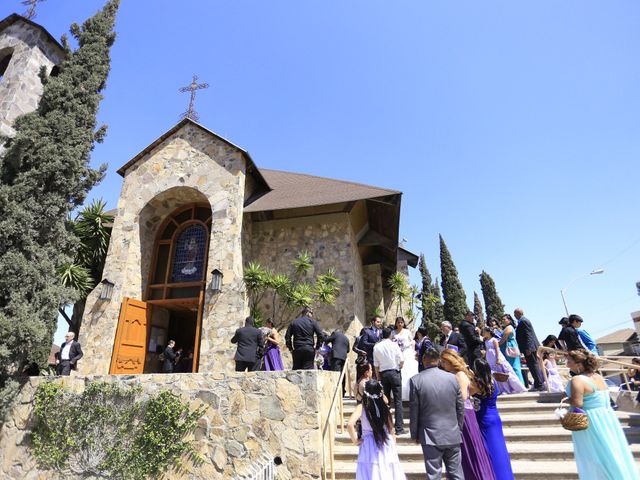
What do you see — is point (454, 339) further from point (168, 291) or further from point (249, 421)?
point (168, 291)

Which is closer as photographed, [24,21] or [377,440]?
A: [377,440]

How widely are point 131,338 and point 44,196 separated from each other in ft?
16.2

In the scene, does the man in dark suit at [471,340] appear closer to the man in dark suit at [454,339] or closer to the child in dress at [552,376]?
the man in dark suit at [454,339]

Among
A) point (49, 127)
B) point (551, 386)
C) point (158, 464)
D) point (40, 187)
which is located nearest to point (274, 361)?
point (158, 464)

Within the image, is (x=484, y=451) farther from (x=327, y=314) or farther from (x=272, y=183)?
(x=272, y=183)

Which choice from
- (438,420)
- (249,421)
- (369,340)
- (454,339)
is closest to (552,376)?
(454,339)

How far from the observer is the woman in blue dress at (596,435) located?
3676mm

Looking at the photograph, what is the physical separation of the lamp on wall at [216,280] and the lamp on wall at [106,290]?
3.39 m

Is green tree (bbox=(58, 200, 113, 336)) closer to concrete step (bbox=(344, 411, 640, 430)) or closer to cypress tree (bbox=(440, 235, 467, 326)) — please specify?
concrete step (bbox=(344, 411, 640, 430))

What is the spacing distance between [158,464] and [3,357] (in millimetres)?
4063

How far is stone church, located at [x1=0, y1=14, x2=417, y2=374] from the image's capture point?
1097cm

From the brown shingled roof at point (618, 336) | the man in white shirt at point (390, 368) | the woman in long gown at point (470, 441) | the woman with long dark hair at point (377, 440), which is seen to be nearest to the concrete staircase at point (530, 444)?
the man in white shirt at point (390, 368)

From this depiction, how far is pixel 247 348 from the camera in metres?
7.43

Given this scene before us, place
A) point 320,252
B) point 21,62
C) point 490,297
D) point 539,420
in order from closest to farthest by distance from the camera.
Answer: point 539,420 → point 320,252 → point 21,62 → point 490,297
